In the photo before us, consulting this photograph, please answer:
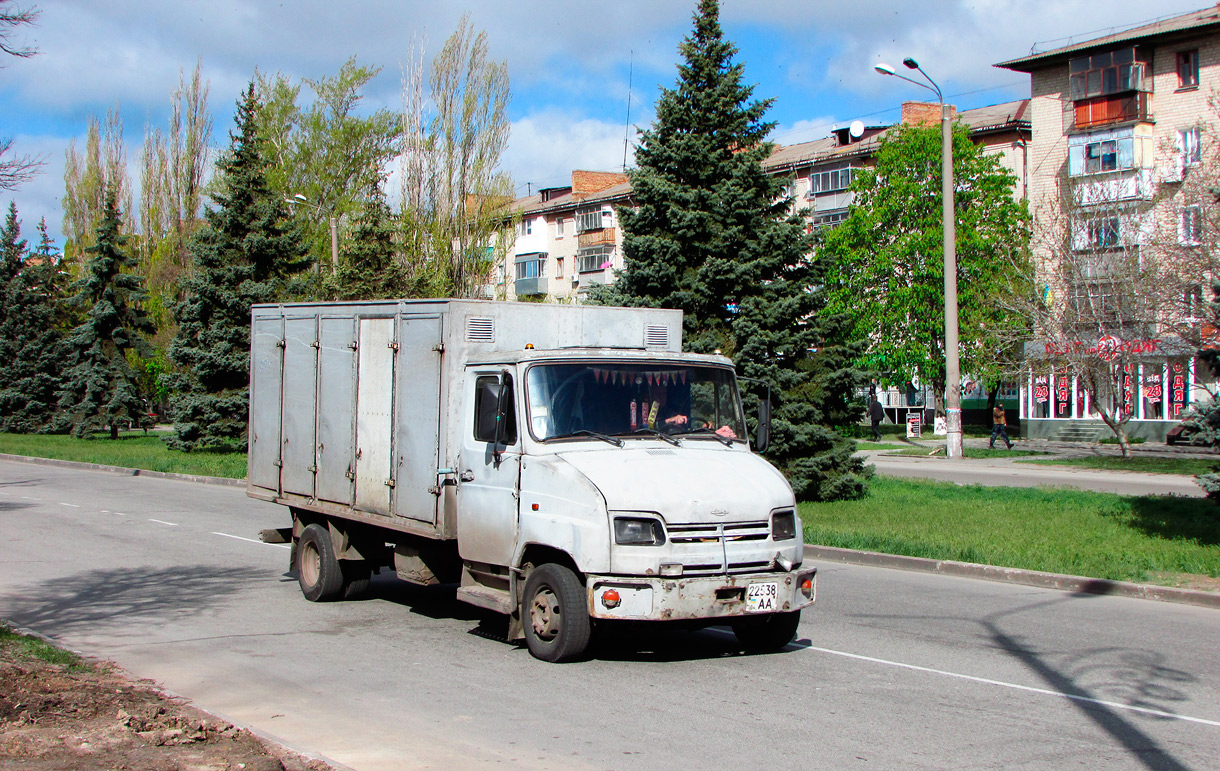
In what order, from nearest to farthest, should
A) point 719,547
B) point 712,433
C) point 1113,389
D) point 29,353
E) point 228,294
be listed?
point 719,547
point 712,433
point 228,294
point 1113,389
point 29,353

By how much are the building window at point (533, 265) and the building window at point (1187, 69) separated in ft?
145

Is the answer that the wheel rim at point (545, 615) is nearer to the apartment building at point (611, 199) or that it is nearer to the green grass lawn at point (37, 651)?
the green grass lawn at point (37, 651)

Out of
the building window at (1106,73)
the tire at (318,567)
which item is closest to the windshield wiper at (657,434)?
the tire at (318,567)

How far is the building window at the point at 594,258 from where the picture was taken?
6994 cm

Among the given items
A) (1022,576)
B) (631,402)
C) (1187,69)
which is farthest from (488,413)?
(1187,69)

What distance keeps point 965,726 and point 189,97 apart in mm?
60001

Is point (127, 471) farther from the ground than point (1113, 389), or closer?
closer

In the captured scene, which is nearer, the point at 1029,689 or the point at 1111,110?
the point at 1029,689

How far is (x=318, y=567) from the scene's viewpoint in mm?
10289

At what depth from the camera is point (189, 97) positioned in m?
58.4

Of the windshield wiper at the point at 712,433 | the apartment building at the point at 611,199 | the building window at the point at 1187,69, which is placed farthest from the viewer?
the apartment building at the point at 611,199

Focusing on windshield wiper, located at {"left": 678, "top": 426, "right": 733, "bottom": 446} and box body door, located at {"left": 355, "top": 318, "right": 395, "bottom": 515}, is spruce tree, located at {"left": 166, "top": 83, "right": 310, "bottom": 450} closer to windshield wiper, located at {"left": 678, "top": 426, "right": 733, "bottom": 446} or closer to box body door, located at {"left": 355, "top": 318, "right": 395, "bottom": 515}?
box body door, located at {"left": 355, "top": 318, "right": 395, "bottom": 515}

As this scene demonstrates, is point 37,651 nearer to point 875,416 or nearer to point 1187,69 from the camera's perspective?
point 875,416

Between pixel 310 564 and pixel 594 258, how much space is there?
61.4 metres
